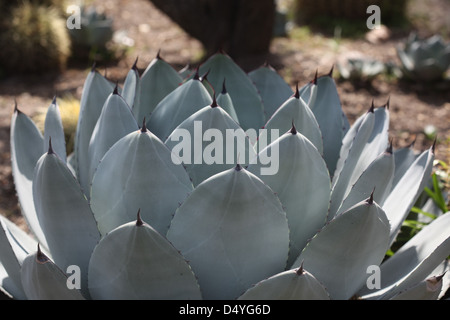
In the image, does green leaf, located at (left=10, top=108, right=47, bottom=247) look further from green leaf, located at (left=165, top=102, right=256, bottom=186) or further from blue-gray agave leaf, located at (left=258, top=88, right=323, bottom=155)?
blue-gray agave leaf, located at (left=258, top=88, right=323, bottom=155)

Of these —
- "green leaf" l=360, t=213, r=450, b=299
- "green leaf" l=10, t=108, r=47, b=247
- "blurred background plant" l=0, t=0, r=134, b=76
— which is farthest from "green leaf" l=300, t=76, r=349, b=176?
"blurred background plant" l=0, t=0, r=134, b=76

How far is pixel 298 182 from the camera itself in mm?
1305

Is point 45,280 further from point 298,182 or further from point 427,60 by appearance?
point 427,60

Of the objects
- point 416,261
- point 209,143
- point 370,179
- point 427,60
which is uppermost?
point 209,143

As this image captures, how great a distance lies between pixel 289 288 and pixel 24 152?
0.97 m

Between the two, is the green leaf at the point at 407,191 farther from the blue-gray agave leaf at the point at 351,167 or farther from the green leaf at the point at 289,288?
the green leaf at the point at 289,288

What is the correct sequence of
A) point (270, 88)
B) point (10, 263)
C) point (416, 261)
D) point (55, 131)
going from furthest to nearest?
point (270, 88)
point (55, 131)
point (416, 261)
point (10, 263)

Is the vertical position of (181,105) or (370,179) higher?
(181,105)

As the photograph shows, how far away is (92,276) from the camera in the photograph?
1.24m

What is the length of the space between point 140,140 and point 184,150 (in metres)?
0.14

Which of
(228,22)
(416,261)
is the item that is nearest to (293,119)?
(416,261)

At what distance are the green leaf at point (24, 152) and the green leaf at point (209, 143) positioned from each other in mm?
544

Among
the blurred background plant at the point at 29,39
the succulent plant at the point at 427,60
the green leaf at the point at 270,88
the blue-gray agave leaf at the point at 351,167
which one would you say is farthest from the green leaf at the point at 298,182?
the blurred background plant at the point at 29,39
